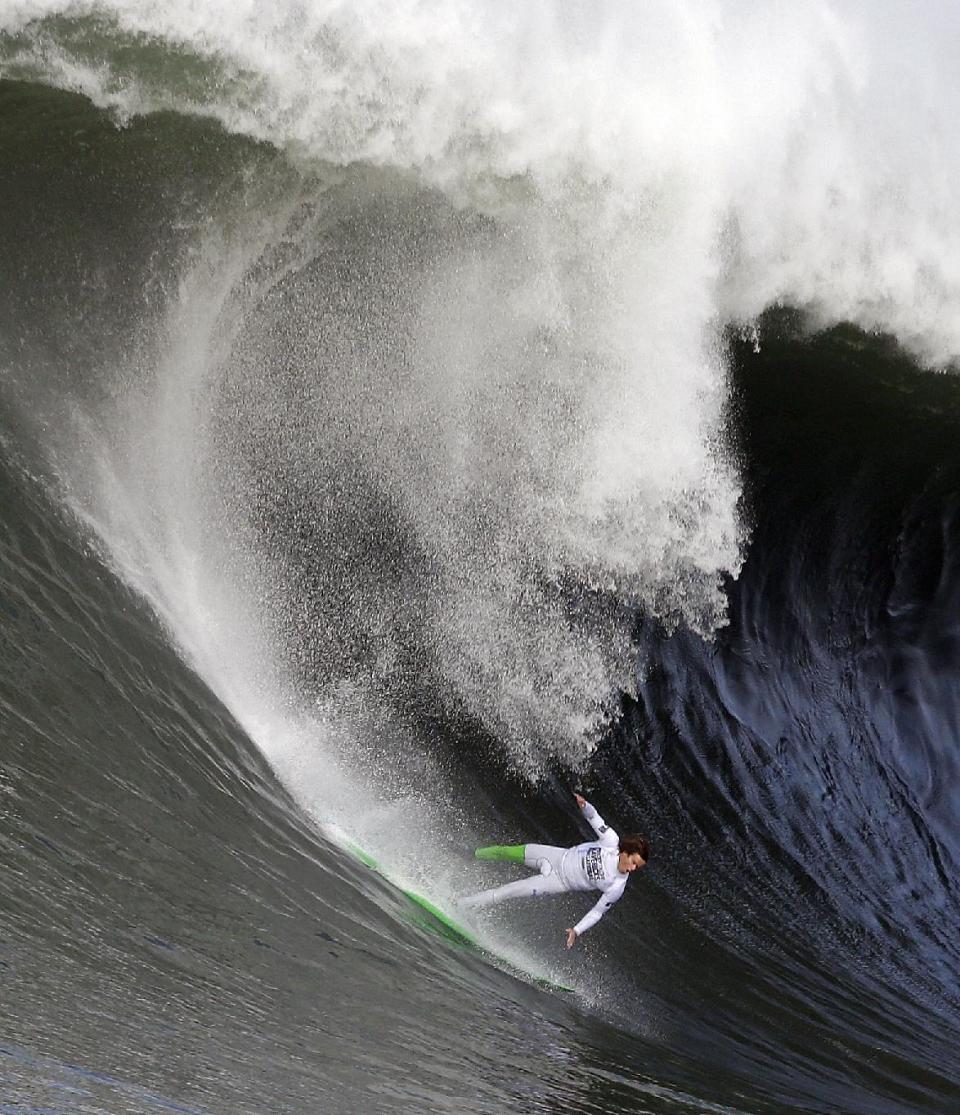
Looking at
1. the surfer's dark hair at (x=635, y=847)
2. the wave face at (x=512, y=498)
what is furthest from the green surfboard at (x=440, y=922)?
the surfer's dark hair at (x=635, y=847)

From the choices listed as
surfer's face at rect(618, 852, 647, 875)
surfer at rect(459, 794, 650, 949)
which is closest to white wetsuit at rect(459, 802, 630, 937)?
surfer at rect(459, 794, 650, 949)

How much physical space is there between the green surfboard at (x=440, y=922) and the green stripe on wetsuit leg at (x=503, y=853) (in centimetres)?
59

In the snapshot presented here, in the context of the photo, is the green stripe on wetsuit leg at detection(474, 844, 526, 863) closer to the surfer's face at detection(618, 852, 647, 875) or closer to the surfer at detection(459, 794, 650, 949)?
the surfer at detection(459, 794, 650, 949)

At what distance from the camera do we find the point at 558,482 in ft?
29.3

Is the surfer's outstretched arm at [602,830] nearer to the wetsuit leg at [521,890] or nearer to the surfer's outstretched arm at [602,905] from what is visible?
the surfer's outstretched arm at [602,905]

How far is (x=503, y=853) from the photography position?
24.5ft

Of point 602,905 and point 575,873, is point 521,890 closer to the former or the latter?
point 575,873

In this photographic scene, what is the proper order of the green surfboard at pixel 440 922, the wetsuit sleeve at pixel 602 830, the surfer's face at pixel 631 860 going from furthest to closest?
the wetsuit sleeve at pixel 602 830, the surfer's face at pixel 631 860, the green surfboard at pixel 440 922

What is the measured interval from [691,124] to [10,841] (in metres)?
6.97

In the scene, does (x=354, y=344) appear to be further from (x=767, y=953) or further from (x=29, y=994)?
(x=29, y=994)

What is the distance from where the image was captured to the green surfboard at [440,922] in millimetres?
6733

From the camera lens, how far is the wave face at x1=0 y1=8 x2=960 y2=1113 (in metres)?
6.79

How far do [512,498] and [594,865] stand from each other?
111 inches

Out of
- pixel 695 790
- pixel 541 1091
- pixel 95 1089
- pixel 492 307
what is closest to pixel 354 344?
pixel 492 307
